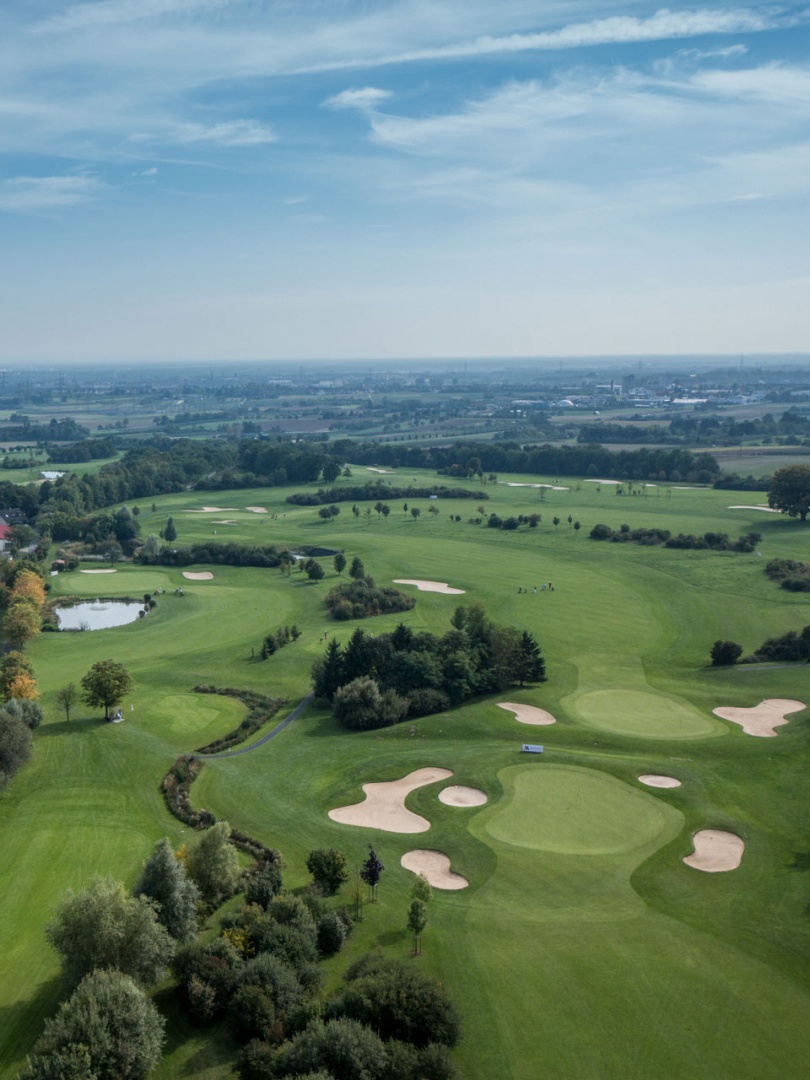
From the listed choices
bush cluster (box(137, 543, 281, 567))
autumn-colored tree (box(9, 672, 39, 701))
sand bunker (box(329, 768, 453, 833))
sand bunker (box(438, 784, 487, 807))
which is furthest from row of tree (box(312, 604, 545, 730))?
bush cluster (box(137, 543, 281, 567))

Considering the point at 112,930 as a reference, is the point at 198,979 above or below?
below

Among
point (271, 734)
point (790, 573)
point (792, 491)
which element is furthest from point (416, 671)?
point (792, 491)

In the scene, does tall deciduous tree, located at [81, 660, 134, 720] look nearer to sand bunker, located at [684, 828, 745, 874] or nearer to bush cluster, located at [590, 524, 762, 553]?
sand bunker, located at [684, 828, 745, 874]

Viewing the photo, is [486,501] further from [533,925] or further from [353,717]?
[533,925]

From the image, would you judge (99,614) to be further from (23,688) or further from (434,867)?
(434,867)

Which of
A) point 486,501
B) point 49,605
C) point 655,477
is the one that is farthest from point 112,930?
point 655,477

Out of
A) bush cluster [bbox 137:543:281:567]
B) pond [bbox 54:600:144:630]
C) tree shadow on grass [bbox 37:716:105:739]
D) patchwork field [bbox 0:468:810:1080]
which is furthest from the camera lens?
bush cluster [bbox 137:543:281:567]
